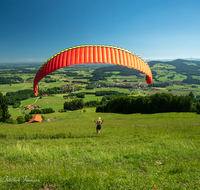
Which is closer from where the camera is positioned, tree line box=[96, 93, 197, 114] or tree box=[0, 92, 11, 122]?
tree box=[0, 92, 11, 122]

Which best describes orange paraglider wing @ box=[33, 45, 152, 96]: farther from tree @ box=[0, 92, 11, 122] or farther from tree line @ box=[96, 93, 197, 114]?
tree line @ box=[96, 93, 197, 114]

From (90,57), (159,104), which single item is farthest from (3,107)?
(159,104)

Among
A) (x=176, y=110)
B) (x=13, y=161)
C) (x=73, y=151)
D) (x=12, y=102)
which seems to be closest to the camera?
(x=13, y=161)

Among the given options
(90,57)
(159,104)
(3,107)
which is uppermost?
(90,57)

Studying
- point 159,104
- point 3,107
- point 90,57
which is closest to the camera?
point 90,57

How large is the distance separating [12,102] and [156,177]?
392ft

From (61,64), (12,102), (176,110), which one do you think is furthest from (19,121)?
(12,102)

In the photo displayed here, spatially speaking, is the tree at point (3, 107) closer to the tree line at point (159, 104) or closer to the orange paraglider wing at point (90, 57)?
the orange paraglider wing at point (90, 57)

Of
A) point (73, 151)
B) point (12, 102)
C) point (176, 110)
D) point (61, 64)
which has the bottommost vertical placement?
point (12, 102)

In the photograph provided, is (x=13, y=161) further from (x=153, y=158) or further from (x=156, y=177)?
(x=153, y=158)

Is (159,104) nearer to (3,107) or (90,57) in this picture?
(90,57)

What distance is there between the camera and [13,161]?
5246 millimetres

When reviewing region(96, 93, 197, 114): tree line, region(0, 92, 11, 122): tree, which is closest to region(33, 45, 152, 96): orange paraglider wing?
region(0, 92, 11, 122): tree

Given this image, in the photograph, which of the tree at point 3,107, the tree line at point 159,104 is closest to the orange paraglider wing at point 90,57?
the tree at point 3,107
